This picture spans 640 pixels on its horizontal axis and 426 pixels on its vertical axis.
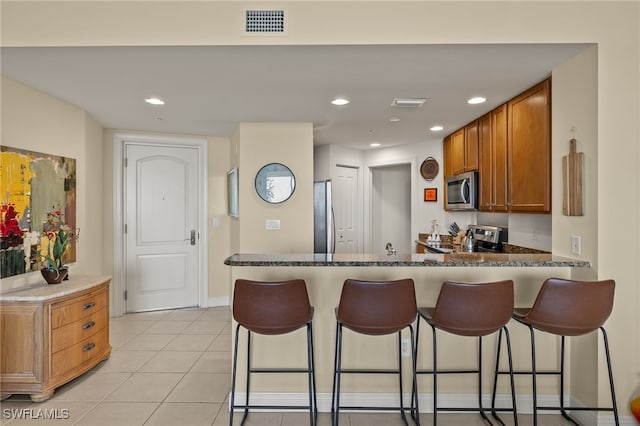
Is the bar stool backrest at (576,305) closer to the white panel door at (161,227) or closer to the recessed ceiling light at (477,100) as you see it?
the recessed ceiling light at (477,100)

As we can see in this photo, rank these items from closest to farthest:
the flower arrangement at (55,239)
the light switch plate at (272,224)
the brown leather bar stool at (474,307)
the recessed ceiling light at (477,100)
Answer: the brown leather bar stool at (474,307) < the flower arrangement at (55,239) < the recessed ceiling light at (477,100) < the light switch plate at (272,224)

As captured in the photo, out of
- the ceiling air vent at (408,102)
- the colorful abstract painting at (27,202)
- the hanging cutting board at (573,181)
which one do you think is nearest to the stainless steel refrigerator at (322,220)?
the ceiling air vent at (408,102)

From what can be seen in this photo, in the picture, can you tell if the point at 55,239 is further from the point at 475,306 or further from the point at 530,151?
the point at 530,151

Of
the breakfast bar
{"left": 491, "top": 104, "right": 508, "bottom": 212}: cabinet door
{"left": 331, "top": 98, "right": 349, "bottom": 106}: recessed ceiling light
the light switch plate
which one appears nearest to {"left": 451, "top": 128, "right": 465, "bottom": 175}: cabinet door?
{"left": 491, "top": 104, "right": 508, "bottom": 212}: cabinet door

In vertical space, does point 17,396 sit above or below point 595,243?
below

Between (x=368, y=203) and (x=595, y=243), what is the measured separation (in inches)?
146

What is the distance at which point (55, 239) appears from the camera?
292 cm

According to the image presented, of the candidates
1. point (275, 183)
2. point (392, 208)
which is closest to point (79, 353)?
point (275, 183)

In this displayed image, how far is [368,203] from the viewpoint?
226 inches

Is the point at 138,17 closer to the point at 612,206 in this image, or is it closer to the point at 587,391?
the point at 612,206

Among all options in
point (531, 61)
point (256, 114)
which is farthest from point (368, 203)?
point (531, 61)

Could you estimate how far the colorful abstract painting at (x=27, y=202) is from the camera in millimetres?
2635

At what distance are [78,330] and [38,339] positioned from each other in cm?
28

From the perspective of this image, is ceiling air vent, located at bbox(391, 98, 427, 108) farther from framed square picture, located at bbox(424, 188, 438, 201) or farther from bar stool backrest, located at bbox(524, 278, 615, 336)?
framed square picture, located at bbox(424, 188, 438, 201)
